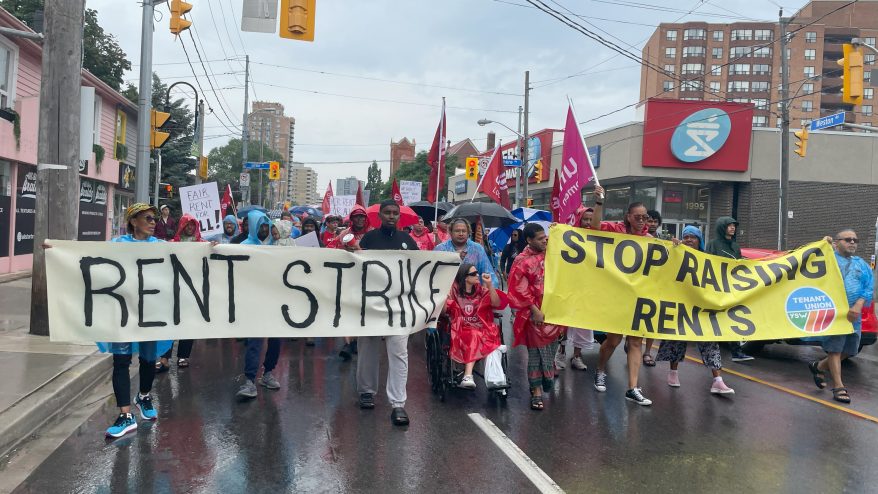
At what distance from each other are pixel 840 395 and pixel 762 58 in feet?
271

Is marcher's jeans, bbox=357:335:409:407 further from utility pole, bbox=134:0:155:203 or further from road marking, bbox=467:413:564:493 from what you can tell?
utility pole, bbox=134:0:155:203

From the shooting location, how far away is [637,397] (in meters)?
5.85

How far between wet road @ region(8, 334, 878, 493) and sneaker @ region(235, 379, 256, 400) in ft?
0.27

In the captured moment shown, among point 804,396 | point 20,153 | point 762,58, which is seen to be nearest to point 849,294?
point 804,396

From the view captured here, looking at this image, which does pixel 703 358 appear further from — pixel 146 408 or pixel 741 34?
pixel 741 34

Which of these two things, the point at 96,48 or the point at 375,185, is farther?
the point at 375,185

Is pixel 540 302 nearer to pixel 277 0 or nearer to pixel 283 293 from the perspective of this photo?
pixel 283 293

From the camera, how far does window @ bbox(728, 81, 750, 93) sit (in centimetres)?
7819

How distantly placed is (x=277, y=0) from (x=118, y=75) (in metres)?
32.1

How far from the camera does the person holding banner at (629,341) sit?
19.3 feet

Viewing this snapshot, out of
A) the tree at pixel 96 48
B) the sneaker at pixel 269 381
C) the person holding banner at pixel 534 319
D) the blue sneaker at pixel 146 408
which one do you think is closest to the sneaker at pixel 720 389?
the person holding banner at pixel 534 319

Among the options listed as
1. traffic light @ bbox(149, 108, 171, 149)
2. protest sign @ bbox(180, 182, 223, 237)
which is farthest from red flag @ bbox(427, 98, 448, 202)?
traffic light @ bbox(149, 108, 171, 149)

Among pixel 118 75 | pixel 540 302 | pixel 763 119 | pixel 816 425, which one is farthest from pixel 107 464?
pixel 763 119

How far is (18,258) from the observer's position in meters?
14.3
